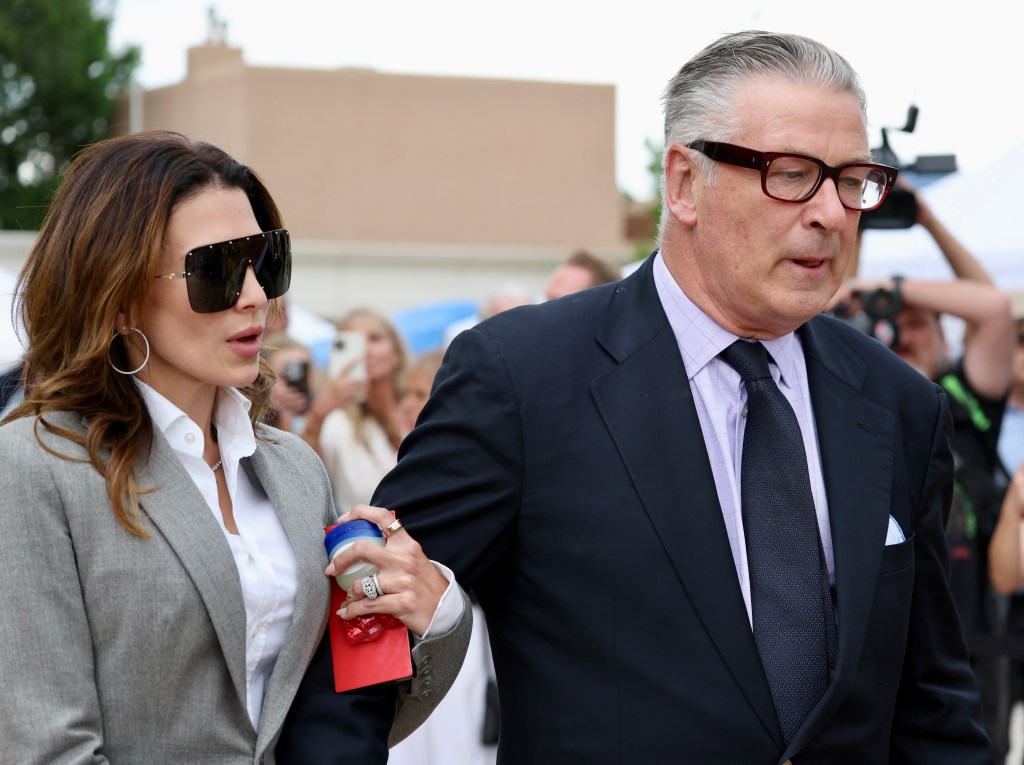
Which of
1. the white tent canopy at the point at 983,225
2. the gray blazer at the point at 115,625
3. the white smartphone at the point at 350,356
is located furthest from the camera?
the white tent canopy at the point at 983,225

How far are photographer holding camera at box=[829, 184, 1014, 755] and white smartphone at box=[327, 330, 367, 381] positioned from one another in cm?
222

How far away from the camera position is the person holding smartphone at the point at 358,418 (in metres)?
6.04

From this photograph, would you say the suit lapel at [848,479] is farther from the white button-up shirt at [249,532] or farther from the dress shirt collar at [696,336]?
the white button-up shirt at [249,532]

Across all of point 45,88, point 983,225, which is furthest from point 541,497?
point 45,88

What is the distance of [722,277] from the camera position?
250 centimetres

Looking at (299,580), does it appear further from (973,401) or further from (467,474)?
(973,401)

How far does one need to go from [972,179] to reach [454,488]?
5426 millimetres

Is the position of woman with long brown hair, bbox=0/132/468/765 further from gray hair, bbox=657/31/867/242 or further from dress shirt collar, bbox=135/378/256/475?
gray hair, bbox=657/31/867/242

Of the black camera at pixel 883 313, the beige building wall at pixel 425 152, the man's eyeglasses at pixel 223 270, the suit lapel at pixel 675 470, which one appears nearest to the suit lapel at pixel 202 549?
the man's eyeglasses at pixel 223 270

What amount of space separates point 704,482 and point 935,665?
700 mm

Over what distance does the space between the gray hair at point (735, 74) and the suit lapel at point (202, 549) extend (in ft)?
3.53

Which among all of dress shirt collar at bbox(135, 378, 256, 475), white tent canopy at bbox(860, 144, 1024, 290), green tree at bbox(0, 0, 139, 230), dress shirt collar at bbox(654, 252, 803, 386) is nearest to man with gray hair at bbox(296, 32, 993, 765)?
dress shirt collar at bbox(654, 252, 803, 386)

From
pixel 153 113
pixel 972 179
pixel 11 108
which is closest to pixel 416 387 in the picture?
pixel 972 179

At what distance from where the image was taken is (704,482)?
2.39m
